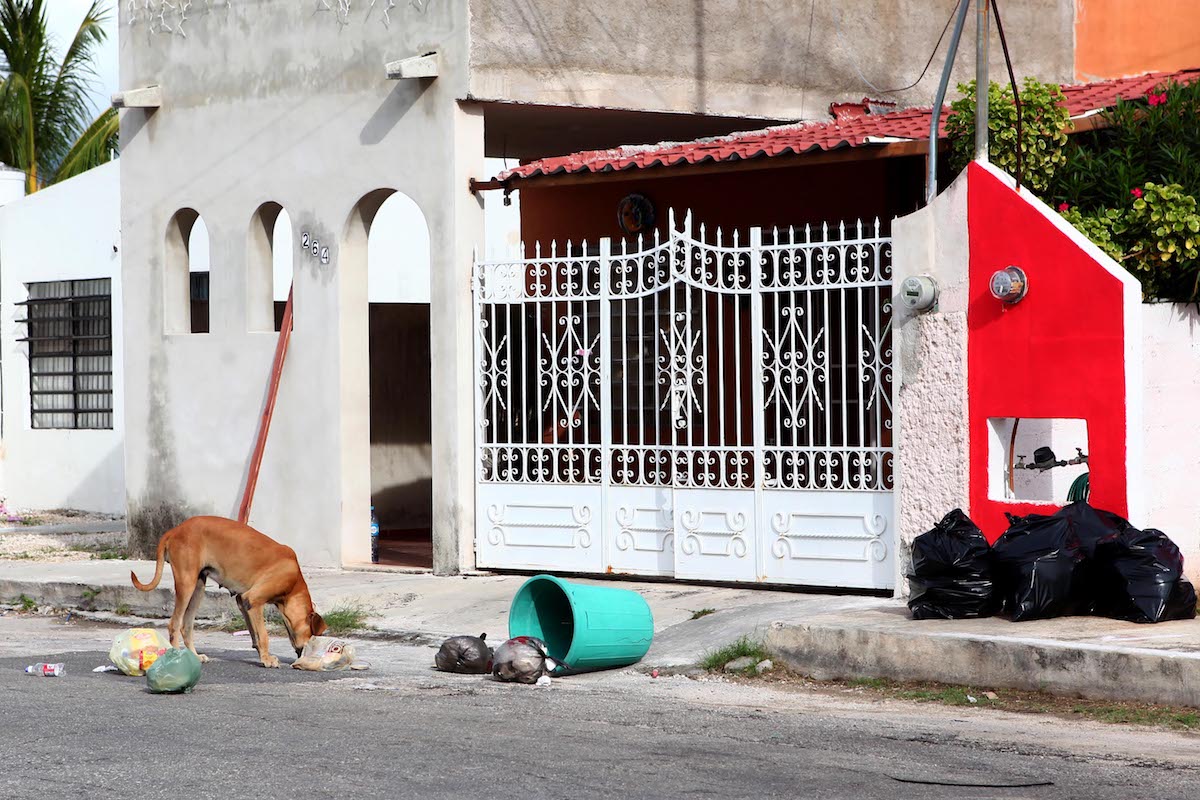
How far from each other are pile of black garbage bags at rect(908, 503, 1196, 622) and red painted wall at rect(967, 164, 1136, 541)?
1.77 ft

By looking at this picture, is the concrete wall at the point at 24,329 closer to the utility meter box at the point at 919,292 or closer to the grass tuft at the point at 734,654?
the utility meter box at the point at 919,292

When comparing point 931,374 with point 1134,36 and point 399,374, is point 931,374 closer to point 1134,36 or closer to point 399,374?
point 1134,36

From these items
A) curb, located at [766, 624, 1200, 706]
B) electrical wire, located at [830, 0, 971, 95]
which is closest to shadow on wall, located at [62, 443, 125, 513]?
electrical wire, located at [830, 0, 971, 95]

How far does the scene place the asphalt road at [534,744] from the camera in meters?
6.30

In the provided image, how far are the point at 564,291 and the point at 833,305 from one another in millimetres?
2260

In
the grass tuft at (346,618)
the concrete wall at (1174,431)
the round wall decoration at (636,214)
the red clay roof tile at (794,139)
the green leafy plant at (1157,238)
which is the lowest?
the grass tuft at (346,618)

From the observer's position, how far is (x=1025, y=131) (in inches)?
449

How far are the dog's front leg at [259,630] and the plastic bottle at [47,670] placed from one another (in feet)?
3.61

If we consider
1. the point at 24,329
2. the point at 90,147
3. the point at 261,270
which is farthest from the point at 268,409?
the point at 90,147

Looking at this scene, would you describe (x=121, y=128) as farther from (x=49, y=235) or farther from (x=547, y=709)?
(x=547, y=709)

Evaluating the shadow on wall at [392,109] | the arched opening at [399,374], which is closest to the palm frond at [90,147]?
the arched opening at [399,374]

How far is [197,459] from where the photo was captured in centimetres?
1516

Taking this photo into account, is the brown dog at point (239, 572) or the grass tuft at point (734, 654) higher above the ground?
the brown dog at point (239, 572)

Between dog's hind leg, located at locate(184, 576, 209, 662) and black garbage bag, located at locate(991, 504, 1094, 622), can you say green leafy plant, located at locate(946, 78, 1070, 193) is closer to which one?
black garbage bag, located at locate(991, 504, 1094, 622)
